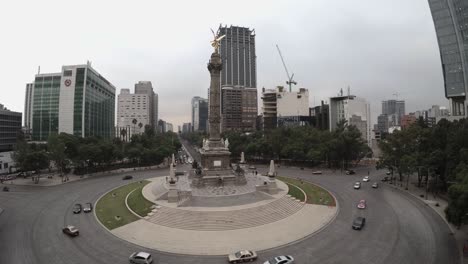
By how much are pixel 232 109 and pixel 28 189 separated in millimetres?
146893

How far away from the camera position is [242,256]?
23.5 meters

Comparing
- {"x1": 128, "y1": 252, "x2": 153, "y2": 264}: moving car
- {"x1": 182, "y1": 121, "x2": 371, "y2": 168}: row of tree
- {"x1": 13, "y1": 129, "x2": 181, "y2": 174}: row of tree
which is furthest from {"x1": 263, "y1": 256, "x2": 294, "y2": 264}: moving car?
{"x1": 13, "y1": 129, "x2": 181, "y2": 174}: row of tree

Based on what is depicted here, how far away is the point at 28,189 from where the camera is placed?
54.6 meters

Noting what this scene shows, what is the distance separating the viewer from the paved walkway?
86.6 ft

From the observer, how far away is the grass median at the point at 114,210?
1323 inches

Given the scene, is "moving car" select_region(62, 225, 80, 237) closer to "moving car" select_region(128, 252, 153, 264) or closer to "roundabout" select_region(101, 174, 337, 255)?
"roundabout" select_region(101, 174, 337, 255)

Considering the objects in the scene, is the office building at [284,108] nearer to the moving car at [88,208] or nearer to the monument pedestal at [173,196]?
the monument pedestal at [173,196]

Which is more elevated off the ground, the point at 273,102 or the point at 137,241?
the point at 273,102

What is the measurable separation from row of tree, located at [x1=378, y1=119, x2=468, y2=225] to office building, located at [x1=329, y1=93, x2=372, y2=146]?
76181 mm

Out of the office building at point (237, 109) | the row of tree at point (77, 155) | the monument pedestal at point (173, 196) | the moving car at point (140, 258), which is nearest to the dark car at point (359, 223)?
the moving car at point (140, 258)

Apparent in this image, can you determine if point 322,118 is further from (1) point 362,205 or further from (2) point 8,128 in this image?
(2) point 8,128

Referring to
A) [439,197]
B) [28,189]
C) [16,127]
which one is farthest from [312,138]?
[16,127]

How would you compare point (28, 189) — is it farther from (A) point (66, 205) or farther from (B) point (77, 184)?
(A) point (66, 205)

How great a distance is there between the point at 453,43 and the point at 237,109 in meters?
129
